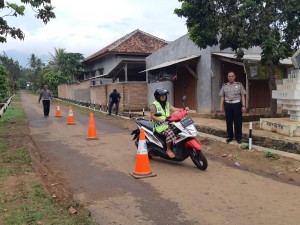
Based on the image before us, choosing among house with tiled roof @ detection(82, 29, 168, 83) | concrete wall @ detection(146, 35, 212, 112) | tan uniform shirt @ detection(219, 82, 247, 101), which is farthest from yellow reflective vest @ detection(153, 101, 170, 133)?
house with tiled roof @ detection(82, 29, 168, 83)

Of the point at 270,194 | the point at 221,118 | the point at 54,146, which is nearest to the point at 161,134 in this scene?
the point at 270,194

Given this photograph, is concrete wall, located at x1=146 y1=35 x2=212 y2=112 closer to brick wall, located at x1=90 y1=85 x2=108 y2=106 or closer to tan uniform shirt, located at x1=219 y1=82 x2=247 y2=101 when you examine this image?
tan uniform shirt, located at x1=219 y1=82 x2=247 y2=101

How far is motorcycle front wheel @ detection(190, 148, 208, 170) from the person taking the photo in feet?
22.2

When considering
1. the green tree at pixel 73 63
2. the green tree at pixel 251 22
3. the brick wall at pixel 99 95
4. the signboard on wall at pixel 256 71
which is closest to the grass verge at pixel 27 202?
the green tree at pixel 251 22

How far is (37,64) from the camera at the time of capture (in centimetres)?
9462

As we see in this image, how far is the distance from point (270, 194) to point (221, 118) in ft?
32.2

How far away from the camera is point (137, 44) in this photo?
30.2m

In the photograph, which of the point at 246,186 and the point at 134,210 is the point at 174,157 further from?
the point at 134,210

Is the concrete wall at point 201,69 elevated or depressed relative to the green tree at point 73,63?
depressed

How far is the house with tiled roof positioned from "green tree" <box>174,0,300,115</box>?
41.4 ft

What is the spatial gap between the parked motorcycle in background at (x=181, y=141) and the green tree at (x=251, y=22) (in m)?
5.10

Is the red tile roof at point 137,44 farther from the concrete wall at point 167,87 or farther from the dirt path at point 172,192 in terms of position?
the dirt path at point 172,192

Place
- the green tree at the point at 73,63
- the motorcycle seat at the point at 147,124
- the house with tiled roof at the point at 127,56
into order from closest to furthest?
the motorcycle seat at the point at 147,124
the house with tiled roof at the point at 127,56
the green tree at the point at 73,63

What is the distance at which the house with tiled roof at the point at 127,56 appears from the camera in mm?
25819
